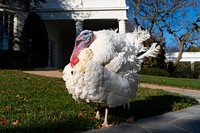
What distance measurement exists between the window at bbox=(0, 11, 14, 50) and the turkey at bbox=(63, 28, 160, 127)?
15925mm

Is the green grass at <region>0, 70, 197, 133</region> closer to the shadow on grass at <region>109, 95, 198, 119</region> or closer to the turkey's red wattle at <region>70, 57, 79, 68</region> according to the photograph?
the shadow on grass at <region>109, 95, 198, 119</region>

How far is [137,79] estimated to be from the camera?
17.1 feet

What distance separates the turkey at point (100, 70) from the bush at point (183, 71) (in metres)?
20.6

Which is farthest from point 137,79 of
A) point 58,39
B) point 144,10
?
point 144,10

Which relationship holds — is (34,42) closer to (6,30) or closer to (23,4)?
(6,30)

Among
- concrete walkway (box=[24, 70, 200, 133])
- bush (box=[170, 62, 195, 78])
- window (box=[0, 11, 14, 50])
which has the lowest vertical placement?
concrete walkway (box=[24, 70, 200, 133])

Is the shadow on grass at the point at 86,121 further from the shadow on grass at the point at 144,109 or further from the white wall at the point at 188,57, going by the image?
the white wall at the point at 188,57

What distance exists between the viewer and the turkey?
4.38 meters

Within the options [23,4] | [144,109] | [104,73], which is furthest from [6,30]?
[104,73]

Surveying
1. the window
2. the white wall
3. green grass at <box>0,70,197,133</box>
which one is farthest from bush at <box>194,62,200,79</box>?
green grass at <box>0,70,197,133</box>

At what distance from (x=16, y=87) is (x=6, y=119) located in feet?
12.5

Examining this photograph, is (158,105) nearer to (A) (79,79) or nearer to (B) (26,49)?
(A) (79,79)


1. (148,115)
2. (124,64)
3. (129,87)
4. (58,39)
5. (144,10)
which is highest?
(144,10)

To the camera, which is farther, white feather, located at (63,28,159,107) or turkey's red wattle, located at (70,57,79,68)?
turkey's red wattle, located at (70,57,79,68)
